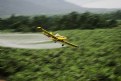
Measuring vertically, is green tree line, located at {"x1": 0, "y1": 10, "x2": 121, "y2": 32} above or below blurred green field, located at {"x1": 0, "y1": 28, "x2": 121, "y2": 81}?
above

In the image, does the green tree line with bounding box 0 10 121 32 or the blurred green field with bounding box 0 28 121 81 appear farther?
the green tree line with bounding box 0 10 121 32

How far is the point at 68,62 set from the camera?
71.3 feet

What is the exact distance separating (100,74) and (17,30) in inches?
929

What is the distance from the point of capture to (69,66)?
830 inches

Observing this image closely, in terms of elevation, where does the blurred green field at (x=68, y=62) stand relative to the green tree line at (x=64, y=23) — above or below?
below

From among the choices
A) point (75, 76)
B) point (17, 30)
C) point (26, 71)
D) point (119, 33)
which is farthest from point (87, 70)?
point (17, 30)

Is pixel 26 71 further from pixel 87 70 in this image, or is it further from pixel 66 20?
pixel 66 20

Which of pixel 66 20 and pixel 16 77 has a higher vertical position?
pixel 66 20

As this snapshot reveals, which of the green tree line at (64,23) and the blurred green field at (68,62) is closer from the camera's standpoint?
the blurred green field at (68,62)

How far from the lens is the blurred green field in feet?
62.3

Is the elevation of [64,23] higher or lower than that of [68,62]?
higher

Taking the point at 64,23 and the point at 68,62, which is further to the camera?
the point at 64,23

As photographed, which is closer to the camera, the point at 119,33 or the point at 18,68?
the point at 18,68

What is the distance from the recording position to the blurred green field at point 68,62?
747 inches
